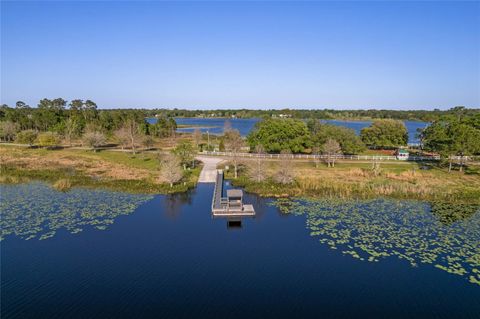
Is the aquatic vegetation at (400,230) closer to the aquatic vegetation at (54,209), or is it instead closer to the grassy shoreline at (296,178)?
the grassy shoreline at (296,178)

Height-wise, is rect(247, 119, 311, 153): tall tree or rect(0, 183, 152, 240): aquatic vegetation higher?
rect(247, 119, 311, 153): tall tree

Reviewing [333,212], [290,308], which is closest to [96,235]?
[290,308]

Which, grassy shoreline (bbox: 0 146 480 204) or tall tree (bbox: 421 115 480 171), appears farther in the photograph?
tall tree (bbox: 421 115 480 171)

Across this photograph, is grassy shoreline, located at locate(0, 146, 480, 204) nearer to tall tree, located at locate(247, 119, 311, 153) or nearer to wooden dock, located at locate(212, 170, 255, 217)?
tall tree, located at locate(247, 119, 311, 153)

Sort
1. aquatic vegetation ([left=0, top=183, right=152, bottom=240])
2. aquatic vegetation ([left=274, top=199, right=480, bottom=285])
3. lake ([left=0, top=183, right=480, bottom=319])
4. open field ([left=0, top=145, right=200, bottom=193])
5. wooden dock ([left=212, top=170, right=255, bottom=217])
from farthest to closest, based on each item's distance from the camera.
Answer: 1. open field ([left=0, top=145, right=200, bottom=193])
2. wooden dock ([left=212, top=170, right=255, bottom=217])
3. aquatic vegetation ([left=0, top=183, right=152, bottom=240])
4. aquatic vegetation ([left=274, top=199, right=480, bottom=285])
5. lake ([left=0, top=183, right=480, bottom=319])

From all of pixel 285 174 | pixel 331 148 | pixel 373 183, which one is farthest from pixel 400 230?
pixel 331 148

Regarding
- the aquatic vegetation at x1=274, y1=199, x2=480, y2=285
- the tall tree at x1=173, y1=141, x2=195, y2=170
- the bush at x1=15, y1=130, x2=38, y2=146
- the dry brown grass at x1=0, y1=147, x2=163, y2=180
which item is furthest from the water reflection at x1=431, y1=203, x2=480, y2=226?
the bush at x1=15, y1=130, x2=38, y2=146

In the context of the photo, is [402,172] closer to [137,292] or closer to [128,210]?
[128,210]
